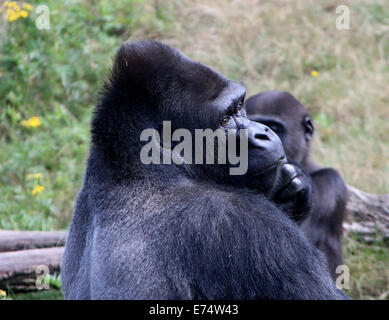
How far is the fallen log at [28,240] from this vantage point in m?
4.57

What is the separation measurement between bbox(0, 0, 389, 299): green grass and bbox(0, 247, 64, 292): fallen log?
1.02 metres

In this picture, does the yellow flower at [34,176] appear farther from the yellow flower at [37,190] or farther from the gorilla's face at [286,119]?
the gorilla's face at [286,119]

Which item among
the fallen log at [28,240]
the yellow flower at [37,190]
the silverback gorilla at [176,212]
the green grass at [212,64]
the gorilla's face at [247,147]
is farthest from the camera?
the green grass at [212,64]

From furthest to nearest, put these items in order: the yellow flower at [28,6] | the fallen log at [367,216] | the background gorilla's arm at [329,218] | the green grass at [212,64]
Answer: the yellow flower at [28,6], the green grass at [212,64], the fallen log at [367,216], the background gorilla's arm at [329,218]

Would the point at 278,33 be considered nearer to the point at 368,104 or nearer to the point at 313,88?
the point at 313,88

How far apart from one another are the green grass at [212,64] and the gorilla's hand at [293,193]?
1077 millimetres

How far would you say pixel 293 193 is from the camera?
4.10 meters

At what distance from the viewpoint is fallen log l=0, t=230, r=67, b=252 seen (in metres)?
4.57

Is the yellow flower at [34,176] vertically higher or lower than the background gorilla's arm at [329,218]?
higher

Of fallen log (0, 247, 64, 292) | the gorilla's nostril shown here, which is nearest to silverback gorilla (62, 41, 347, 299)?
the gorilla's nostril

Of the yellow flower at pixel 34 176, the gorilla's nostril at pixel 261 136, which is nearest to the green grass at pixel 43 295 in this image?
the yellow flower at pixel 34 176

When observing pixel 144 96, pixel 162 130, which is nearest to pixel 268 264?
pixel 162 130

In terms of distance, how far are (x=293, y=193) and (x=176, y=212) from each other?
1.54m

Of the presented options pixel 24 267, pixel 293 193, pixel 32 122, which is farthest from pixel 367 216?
pixel 32 122
